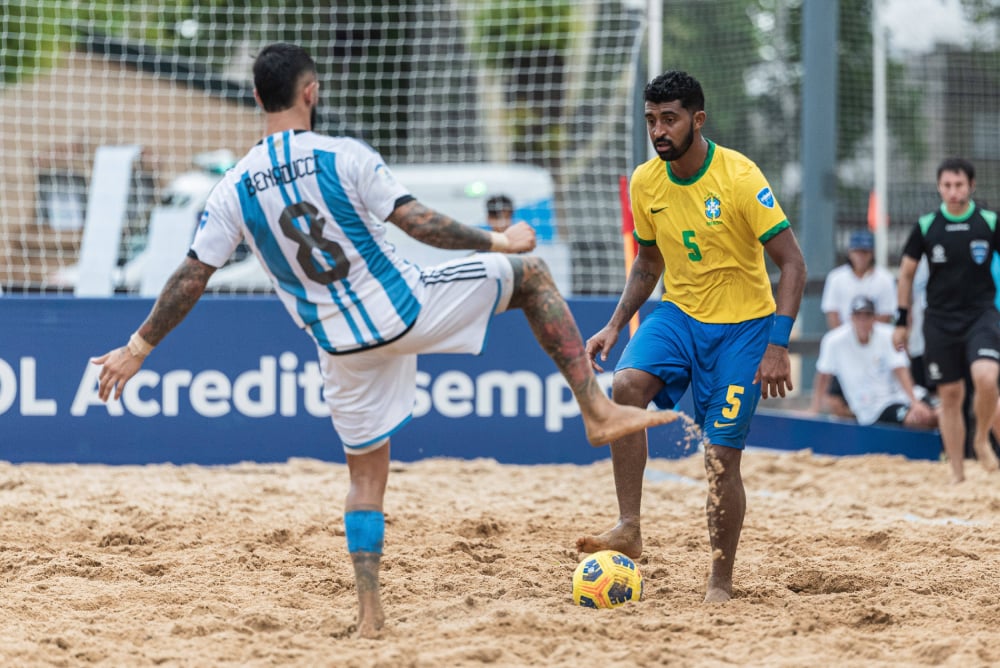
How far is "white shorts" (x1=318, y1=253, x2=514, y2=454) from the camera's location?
4.30 metres

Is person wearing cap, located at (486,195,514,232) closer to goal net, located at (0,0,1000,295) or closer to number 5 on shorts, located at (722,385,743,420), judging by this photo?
goal net, located at (0,0,1000,295)

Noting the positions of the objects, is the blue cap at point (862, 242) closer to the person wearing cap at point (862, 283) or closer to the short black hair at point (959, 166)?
the person wearing cap at point (862, 283)

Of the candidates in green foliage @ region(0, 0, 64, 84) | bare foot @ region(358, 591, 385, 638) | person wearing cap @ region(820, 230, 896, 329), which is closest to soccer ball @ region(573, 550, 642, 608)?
bare foot @ region(358, 591, 385, 638)

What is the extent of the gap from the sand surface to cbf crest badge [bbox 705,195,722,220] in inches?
60.3

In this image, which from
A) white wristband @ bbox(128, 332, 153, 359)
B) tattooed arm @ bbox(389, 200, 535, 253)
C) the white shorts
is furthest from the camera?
white wristband @ bbox(128, 332, 153, 359)

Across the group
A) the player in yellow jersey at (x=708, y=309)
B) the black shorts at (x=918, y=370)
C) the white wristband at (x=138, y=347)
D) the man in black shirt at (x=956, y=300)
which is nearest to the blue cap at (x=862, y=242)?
the black shorts at (x=918, y=370)

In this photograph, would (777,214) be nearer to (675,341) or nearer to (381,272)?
(675,341)

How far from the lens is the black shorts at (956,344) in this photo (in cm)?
869

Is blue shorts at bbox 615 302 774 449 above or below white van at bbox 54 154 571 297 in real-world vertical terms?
below

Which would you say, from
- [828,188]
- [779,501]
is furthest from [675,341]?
[828,188]

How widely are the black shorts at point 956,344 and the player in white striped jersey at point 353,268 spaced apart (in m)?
5.16

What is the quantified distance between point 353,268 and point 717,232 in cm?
162

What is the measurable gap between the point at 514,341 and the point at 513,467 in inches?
38.9

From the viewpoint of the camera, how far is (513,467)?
9.44 metres
